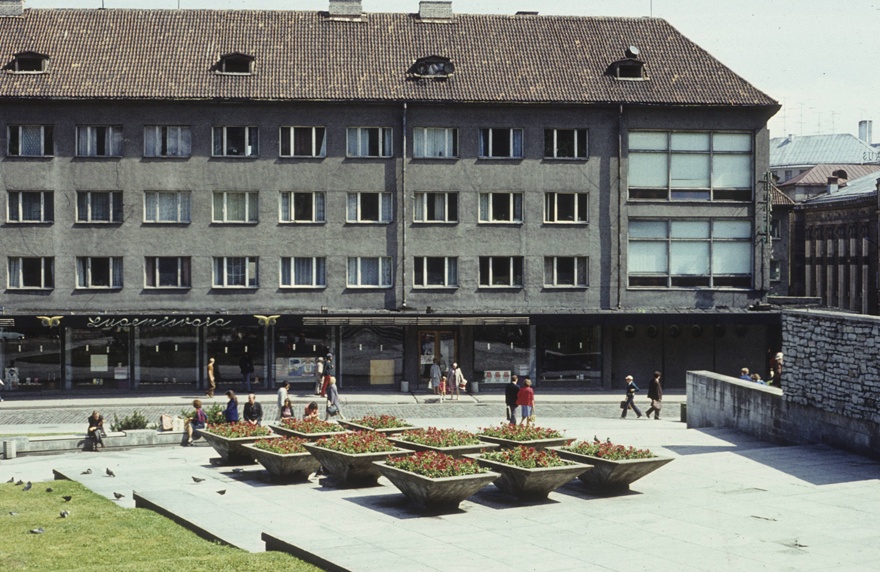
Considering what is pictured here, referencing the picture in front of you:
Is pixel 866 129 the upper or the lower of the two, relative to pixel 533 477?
upper

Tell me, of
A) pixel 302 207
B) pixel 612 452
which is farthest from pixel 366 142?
pixel 612 452

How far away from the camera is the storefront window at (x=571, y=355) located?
170ft

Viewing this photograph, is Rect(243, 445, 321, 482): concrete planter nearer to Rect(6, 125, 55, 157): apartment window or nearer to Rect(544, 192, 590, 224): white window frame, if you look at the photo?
Rect(544, 192, 590, 224): white window frame

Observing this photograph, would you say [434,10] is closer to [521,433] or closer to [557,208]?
[557,208]

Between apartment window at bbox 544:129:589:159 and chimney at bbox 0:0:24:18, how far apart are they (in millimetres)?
23191

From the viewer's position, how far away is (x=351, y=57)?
172 ft

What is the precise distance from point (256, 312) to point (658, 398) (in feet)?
59.1

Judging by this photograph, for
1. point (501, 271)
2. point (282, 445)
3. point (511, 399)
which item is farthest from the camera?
point (501, 271)

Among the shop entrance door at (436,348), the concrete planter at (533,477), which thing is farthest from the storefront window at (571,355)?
the concrete planter at (533,477)

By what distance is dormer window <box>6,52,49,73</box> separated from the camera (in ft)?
167

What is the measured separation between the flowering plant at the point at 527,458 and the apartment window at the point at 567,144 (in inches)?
1197

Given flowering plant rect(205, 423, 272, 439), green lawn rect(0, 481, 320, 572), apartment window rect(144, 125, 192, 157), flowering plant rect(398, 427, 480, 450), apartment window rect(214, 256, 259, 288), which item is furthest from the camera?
apartment window rect(214, 256, 259, 288)

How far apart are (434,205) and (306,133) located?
6081 millimetres

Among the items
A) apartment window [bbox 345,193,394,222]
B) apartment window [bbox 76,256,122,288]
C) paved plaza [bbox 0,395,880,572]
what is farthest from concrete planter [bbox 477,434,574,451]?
apartment window [bbox 76,256,122,288]
